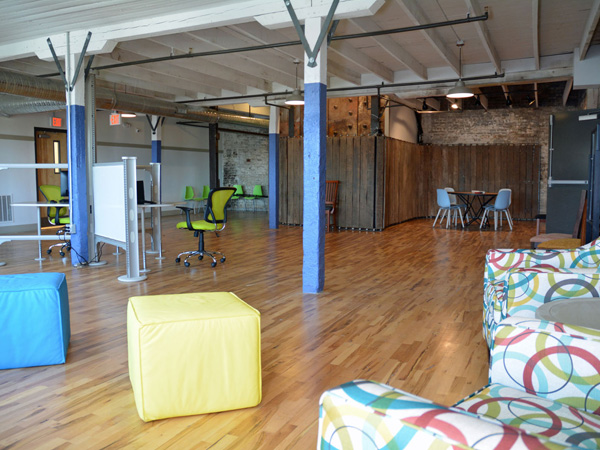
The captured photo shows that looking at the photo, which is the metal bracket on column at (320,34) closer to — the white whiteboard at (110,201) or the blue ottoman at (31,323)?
the white whiteboard at (110,201)

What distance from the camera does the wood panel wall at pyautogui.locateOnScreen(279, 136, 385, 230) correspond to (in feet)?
38.8

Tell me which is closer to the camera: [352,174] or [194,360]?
[194,360]

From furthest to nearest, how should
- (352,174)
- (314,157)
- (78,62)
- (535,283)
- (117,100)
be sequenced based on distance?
(352,174) → (117,100) → (78,62) → (314,157) → (535,283)

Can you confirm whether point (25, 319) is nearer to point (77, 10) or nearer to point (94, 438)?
point (94, 438)

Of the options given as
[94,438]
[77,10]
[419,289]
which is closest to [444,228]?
[419,289]

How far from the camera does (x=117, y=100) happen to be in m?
10.2

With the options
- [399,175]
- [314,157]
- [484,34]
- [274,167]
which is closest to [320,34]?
[314,157]

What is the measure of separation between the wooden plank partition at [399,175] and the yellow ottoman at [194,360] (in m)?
9.41

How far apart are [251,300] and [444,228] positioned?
27.3 ft

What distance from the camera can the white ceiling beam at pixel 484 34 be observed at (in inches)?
237

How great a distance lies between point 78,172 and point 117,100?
357 centimetres

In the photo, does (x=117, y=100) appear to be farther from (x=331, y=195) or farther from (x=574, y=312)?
(x=574, y=312)

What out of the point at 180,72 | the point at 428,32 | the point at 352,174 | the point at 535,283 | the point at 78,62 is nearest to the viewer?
the point at 535,283

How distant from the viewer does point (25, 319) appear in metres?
3.21
